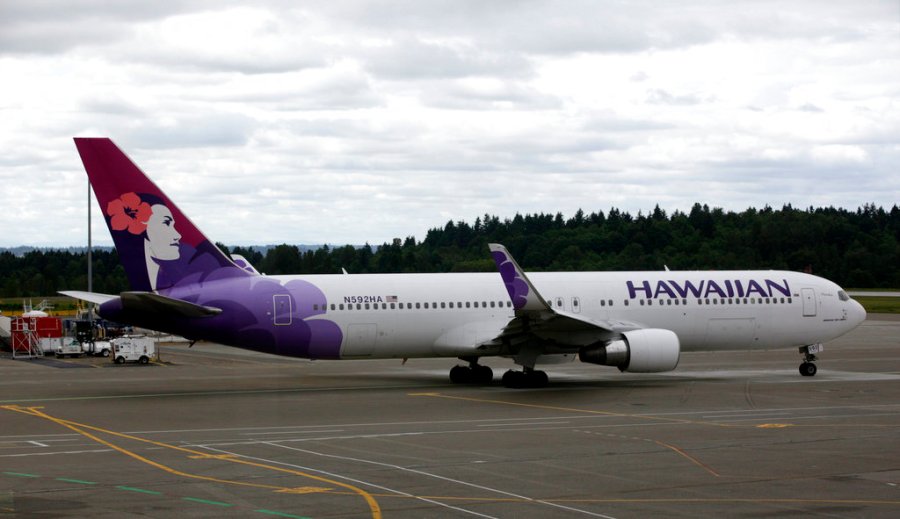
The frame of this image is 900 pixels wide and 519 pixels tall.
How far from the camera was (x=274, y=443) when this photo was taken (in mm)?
24062

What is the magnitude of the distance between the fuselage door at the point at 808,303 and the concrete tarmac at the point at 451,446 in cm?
233

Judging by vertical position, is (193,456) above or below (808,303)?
below

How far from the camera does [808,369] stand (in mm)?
40781

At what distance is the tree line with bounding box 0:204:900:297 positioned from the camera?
4122 inches

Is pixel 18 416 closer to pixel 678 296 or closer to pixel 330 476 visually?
pixel 330 476

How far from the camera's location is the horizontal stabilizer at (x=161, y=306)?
32906 mm

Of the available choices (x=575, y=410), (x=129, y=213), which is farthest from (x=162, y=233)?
(x=575, y=410)

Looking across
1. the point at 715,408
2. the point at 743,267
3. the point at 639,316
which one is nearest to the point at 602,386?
the point at 639,316

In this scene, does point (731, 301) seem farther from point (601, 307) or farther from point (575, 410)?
point (575, 410)

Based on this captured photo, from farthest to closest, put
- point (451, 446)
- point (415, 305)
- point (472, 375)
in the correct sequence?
point (472, 375)
point (415, 305)
point (451, 446)

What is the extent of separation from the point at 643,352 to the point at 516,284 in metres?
4.67

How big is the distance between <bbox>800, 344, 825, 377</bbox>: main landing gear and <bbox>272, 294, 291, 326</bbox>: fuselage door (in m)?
18.8

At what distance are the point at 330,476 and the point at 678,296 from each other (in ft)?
73.7

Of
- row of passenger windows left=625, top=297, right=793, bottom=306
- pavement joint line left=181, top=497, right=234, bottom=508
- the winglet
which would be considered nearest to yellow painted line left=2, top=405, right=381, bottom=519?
pavement joint line left=181, top=497, right=234, bottom=508
